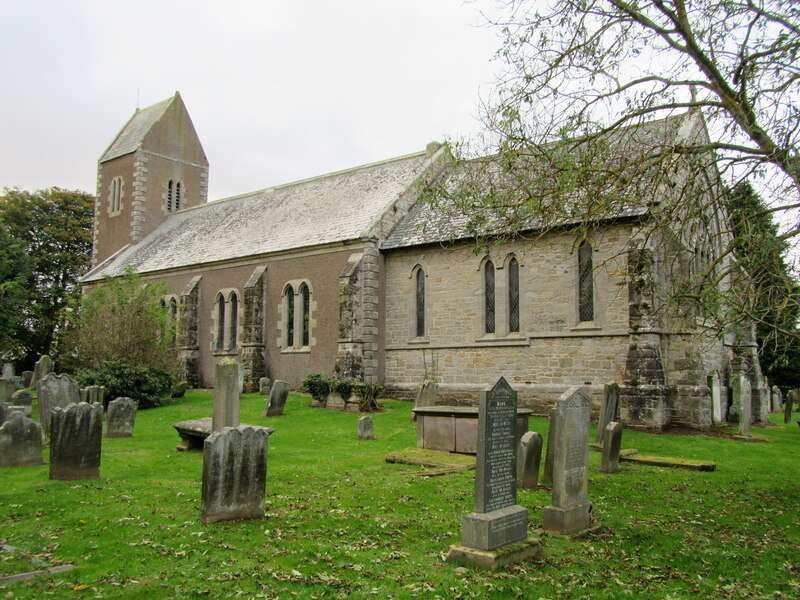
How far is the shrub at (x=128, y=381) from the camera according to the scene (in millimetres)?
21203

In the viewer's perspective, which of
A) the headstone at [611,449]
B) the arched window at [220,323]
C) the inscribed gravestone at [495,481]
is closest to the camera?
the inscribed gravestone at [495,481]

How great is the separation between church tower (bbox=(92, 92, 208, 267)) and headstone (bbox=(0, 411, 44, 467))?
27.7 meters

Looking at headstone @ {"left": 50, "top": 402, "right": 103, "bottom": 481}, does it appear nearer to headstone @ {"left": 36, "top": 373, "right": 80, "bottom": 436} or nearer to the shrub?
headstone @ {"left": 36, "top": 373, "right": 80, "bottom": 436}

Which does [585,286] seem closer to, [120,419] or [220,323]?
[120,419]

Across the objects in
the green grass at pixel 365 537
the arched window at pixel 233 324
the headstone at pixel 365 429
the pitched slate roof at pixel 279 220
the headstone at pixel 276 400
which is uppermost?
the pitched slate roof at pixel 279 220

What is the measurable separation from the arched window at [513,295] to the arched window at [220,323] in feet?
45.1

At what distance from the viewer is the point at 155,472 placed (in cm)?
1120

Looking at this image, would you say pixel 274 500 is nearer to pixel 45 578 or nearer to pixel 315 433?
pixel 45 578

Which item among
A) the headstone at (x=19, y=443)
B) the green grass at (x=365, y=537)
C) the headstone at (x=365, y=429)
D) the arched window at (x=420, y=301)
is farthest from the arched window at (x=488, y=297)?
the headstone at (x=19, y=443)

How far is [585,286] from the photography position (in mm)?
19672

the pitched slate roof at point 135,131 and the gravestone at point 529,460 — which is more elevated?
the pitched slate roof at point 135,131

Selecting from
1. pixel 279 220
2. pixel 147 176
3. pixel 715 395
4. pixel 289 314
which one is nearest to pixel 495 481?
pixel 715 395

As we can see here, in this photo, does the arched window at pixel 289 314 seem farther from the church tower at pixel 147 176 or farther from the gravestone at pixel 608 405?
the church tower at pixel 147 176

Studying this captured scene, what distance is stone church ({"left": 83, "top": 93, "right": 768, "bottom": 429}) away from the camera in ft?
60.2
